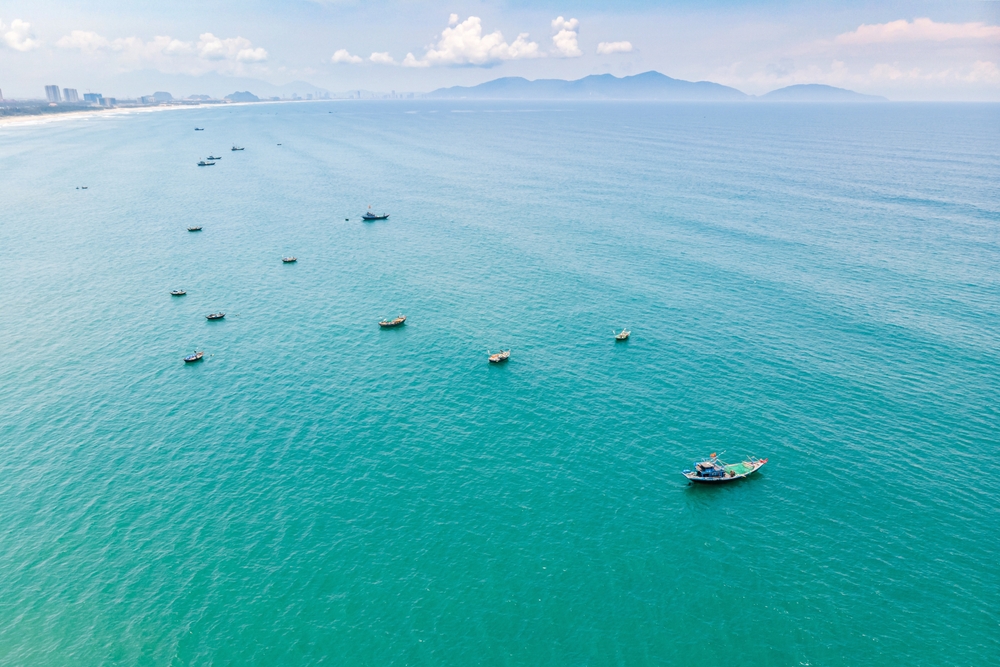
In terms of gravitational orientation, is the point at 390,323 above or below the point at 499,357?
above

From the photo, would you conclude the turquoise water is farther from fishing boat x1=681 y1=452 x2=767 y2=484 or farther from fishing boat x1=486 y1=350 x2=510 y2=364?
fishing boat x1=486 y1=350 x2=510 y2=364

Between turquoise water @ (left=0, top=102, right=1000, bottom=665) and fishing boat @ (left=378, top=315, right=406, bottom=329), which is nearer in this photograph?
turquoise water @ (left=0, top=102, right=1000, bottom=665)

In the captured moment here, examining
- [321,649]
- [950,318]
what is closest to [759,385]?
[950,318]

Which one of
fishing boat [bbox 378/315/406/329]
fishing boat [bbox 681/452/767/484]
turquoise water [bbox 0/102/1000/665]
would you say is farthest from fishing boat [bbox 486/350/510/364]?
fishing boat [bbox 681/452/767/484]

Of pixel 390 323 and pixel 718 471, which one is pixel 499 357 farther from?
pixel 718 471

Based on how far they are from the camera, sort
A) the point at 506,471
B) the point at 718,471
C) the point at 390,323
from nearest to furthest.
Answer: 1. the point at 718,471
2. the point at 506,471
3. the point at 390,323

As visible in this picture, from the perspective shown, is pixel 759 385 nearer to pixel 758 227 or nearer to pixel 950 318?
pixel 950 318

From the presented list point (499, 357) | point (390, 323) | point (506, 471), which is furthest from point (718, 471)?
point (390, 323)

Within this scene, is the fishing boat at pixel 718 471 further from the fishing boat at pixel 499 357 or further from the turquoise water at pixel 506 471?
the fishing boat at pixel 499 357
